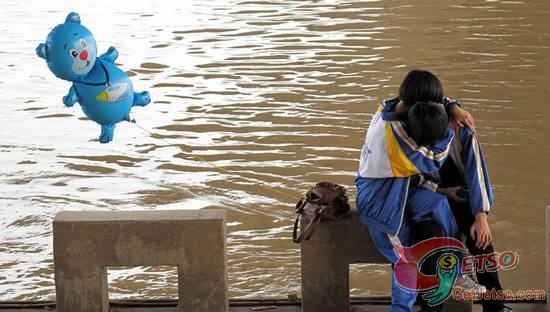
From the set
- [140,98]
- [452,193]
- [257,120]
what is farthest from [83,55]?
[257,120]

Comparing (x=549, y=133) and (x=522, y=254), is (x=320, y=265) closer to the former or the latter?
(x=522, y=254)

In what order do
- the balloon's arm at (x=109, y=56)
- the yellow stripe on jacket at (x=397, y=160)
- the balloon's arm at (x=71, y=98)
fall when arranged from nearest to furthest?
the yellow stripe on jacket at (x=397, y=160)
the balloon's arm at (x=71, y=98)
the balloon's arm at (x=109, y=56)

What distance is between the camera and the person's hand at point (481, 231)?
5324 mm

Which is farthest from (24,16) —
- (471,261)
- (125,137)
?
(471,261)

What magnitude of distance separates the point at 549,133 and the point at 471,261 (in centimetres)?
520

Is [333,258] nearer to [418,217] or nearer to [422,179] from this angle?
[418,217]

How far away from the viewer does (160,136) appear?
425 inches

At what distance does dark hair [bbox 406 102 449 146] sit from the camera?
16.9 feet

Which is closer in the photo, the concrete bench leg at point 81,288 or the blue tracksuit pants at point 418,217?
the blue tracksuit pants at point 418,217

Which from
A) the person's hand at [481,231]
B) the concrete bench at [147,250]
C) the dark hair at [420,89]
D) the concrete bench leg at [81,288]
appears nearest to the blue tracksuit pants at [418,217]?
the person's hand at [481,231]

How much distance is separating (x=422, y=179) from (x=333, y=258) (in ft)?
2.22

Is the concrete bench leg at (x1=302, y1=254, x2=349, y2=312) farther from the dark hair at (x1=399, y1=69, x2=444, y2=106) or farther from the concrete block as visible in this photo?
the dark hair at (x1=399, y1=69, x2=444, y2=106)

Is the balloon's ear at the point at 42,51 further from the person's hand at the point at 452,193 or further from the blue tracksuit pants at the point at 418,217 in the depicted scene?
the person's hand at the point at 452,193
